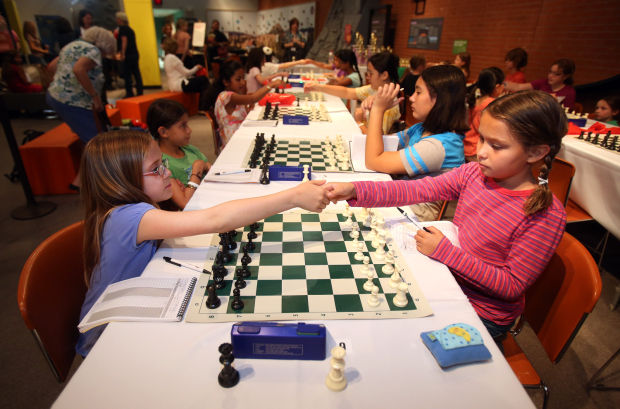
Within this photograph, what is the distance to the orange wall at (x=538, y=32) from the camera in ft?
13.9

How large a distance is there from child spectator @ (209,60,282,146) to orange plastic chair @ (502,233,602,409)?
2.86m

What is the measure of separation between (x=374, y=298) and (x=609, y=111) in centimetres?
408

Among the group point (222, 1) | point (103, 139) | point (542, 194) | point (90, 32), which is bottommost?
point (542, 194)

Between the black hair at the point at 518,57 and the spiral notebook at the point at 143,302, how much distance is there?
5.66 meters

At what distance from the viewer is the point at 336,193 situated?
1474mm

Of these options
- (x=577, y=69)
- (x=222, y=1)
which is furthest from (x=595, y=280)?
(x=222, y=1)

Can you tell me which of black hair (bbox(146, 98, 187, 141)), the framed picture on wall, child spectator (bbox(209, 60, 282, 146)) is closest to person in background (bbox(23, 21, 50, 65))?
child spectator (bbox(209, 60, 282, 146))

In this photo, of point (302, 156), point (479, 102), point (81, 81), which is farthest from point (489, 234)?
point (81, 81)

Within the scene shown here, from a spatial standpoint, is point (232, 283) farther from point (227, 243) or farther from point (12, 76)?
point (12, 76)

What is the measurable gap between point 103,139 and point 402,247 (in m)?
1.23

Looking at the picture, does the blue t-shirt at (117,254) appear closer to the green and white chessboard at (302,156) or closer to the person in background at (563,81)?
the green and white chessboard at (302,156)

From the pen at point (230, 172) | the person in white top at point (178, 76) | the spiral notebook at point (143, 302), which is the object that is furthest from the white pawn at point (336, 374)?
the person in white top at point (178, 76)

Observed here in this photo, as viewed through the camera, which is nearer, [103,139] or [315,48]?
[103,139]

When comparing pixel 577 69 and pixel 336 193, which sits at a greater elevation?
pixel 577 69
